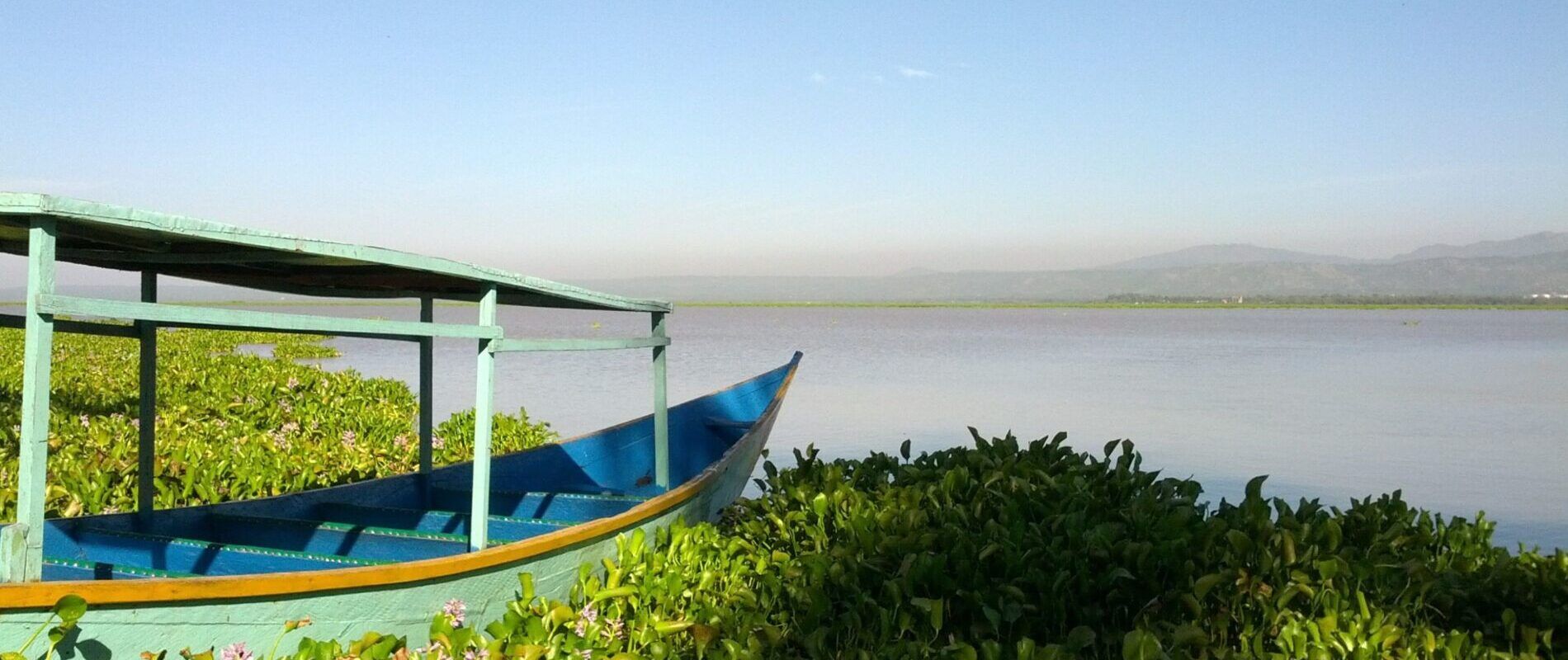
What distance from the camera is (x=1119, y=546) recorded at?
5.04 meters

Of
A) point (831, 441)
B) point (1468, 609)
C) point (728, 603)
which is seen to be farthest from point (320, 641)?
point (831, 441)

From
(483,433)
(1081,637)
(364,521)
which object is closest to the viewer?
(1081,637)

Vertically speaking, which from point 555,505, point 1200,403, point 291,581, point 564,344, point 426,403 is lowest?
point 1200,403

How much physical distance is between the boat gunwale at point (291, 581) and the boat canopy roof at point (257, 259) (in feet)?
3.71

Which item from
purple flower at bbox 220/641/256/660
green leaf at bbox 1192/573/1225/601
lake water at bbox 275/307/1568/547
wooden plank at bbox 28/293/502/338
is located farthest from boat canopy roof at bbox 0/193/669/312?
lake water at bbox 275/307/1568/547

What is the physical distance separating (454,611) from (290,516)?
1.99 m

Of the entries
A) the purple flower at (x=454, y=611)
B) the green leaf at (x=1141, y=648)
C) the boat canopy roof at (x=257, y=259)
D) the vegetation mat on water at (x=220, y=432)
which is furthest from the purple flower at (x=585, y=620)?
the vegetation mat on water at (x=220, y=432)

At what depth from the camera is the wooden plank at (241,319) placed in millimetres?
3539

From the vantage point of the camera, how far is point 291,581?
3.88 m

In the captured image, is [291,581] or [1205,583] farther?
[1205,583]

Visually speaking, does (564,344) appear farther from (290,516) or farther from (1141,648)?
(1141,648)

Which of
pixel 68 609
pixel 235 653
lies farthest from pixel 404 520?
pixel 68 609

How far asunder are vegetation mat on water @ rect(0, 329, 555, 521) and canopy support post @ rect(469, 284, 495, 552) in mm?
2791

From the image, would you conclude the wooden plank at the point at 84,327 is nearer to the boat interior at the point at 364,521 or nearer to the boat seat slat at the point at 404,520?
the boat interior at the point at 364,521
